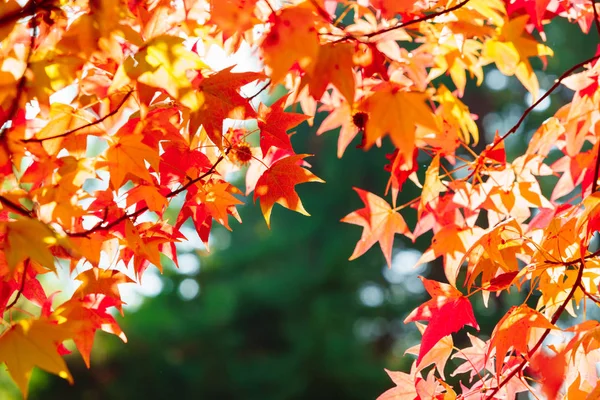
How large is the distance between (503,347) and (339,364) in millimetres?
3935

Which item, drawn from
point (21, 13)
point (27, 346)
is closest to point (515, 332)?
point (27, 346)

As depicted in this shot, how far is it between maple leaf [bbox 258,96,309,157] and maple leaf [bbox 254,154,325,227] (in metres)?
0.03

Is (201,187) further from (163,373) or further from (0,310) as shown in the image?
(163,373)

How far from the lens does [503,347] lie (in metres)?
0.80

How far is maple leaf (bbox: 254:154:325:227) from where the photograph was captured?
934mm

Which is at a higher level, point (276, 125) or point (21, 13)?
point (21, 13)

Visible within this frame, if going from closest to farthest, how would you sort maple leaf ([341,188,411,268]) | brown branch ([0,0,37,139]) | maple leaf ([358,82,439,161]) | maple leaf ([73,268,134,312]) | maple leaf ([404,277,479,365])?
maple leaf ([358,82,439,161]) < brown branch ([0,0,37,139]) < maple leaf ([404,277,479,365]) < maple leaf ([73,268,134,312]) < maple leaf ([341,188,411,268])

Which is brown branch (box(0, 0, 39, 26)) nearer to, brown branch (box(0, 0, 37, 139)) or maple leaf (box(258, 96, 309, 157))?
brown branch (box(0, 0, 37, 139))

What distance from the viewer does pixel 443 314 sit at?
2.79 ft

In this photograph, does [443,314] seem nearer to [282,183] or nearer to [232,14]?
[282,183]

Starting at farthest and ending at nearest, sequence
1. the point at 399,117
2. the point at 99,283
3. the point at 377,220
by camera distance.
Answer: the point at 377,220
the point at 99,283
the point at 399,117

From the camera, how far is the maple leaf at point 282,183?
3.06 feet

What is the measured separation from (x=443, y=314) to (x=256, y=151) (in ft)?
1.33

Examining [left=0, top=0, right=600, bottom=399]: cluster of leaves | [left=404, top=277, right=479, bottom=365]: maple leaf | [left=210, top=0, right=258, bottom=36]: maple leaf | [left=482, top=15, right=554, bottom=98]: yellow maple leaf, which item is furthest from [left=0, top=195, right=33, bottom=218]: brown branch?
[left=482, top=15, right=554, bottom=98]: yellow maple leaf
